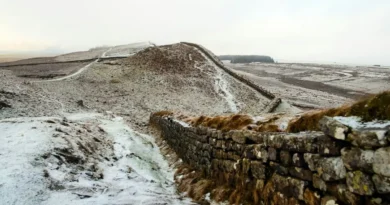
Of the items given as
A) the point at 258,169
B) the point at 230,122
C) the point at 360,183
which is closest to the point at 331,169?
the point at 360,183

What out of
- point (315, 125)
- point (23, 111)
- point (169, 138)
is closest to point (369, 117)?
point (315, 125)

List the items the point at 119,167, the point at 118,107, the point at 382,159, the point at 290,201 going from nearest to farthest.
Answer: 1. the point at 382,159
2. the point at 290,201
3. the point at 119,167
4. the point at 118,107

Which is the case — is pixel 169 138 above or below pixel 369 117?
below

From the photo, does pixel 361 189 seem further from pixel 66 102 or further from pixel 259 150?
pixel 66 102

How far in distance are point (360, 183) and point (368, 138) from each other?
66cm

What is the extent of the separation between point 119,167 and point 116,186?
2470mm

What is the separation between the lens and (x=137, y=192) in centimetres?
970

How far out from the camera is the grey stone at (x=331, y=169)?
15.3 ft

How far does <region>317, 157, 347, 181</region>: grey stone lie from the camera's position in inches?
184

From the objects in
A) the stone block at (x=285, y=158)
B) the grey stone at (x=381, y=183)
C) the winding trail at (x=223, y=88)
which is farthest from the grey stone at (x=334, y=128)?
the winding trail at (x=223, y=88)

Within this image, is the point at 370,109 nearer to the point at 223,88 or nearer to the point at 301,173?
the point at 301,173

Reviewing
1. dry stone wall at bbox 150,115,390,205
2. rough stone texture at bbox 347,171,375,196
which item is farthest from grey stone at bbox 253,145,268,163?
rough stone texture at bbox 347,171,375,196

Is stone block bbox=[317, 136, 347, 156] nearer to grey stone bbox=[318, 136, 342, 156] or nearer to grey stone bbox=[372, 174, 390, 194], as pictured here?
grey stone bbox=[318, 136, 342, 156]

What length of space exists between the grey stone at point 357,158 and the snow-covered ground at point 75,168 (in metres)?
5.13
